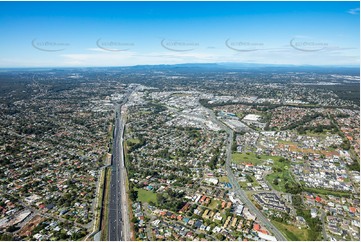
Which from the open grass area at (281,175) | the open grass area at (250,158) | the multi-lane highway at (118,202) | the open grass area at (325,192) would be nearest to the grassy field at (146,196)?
the multi-lane highway at (118,202)

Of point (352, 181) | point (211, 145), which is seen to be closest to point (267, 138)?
point (211, 145)

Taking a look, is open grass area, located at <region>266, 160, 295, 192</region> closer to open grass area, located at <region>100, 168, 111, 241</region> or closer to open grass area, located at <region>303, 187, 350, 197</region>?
open grass area, located at <region>303, 187, 350, 197</region>

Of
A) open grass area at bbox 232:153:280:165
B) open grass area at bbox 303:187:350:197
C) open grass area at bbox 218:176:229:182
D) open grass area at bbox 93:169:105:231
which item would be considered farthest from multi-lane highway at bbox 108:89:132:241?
open grass area at bbox 303:187:350:197

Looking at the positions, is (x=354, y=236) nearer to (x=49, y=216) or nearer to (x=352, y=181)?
(x=352, y=181)

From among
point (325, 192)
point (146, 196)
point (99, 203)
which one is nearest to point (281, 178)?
point (325, 192)

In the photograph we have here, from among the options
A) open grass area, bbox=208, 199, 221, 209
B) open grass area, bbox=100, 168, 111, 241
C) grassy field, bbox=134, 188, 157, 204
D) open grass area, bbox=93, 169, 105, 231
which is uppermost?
open grass area, bbox=93, 169, 105, 231

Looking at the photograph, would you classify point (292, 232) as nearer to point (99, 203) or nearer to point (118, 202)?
point (118, 202)

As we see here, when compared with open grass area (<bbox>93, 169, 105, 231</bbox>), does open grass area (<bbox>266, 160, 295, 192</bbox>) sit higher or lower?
lower
